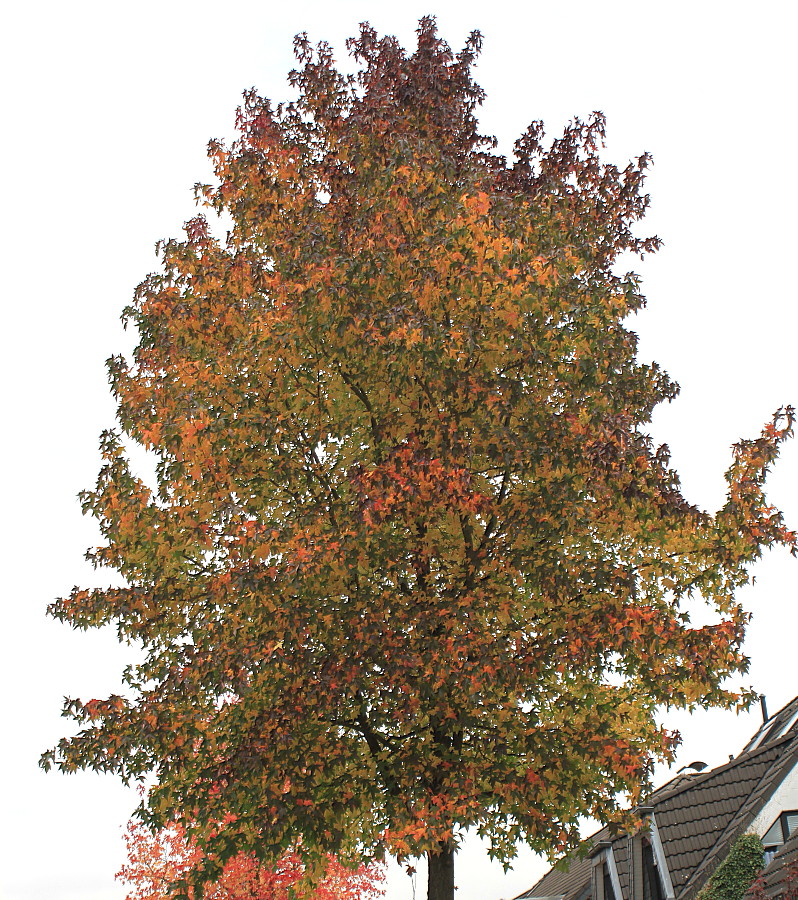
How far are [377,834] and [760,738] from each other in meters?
18.5

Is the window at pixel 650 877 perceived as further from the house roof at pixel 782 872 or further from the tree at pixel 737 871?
the house roof at pixel 782 872

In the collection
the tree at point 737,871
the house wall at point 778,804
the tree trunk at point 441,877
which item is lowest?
the tree trunk at point 441,877

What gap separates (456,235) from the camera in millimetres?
12188

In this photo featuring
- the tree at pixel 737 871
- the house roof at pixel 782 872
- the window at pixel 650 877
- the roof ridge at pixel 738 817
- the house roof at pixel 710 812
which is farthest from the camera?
the window at pixel 650 877

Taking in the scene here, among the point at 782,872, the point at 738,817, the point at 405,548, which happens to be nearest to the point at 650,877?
the point at 738,817

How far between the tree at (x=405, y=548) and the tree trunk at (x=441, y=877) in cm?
5

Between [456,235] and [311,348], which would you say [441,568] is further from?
[456,235]

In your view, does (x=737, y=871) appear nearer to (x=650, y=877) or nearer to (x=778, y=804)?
(x=778, y=804)

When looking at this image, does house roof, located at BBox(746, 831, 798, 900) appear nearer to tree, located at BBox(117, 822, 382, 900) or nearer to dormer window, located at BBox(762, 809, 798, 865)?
dormer window, located at BBox(762, 809, 798, 865)

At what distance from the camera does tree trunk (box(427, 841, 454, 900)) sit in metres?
11.9

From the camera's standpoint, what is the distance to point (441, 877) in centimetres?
1195

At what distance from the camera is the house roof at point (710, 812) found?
17.4 m

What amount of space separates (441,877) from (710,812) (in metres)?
9.99

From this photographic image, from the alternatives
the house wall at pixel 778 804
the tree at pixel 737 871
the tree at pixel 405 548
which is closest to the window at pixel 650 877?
the tree at pixel 737 871
